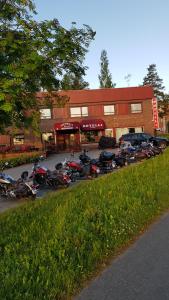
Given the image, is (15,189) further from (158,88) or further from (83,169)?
(158,88)

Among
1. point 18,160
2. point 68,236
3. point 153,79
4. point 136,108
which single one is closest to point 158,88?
point 153,79

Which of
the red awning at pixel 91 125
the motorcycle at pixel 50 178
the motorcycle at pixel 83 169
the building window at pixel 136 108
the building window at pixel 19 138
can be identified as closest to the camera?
the building window at pixel 19 138

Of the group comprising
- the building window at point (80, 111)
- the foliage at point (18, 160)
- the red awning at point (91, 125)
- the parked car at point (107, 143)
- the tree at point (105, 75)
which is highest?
the tree at point (105, 75)

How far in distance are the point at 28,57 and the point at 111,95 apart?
1961 inches

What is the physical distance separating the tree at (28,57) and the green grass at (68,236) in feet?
5.55

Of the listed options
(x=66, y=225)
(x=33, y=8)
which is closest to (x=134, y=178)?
(x=66, y=225)

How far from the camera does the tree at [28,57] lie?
5.78m

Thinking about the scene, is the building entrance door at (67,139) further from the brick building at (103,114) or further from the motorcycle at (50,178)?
the motorcycle at (50,178)

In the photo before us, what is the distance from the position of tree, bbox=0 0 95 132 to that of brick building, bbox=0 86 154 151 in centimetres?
4592

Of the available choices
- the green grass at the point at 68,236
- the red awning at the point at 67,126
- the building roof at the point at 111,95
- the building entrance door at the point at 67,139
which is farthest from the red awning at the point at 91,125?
the green grass at the point at 68,236

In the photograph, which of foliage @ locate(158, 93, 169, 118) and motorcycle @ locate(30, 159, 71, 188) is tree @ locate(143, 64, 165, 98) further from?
motorcycle @ locate(30, 159, 71, 188)

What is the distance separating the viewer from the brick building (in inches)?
2101

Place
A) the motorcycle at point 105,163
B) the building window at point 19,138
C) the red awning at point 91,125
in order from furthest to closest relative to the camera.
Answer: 1. the red awning at point 91,125
2. the motorcycle at point 105,163
3. the building window at point 19,138

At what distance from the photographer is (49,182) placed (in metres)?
17.6
